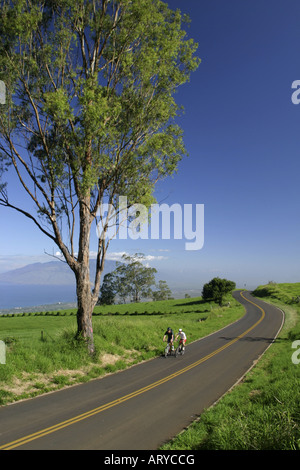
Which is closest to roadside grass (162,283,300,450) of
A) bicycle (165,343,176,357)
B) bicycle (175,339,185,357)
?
bicycle (175,339,185,357)

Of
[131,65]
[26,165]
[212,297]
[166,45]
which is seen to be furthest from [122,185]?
[212,297]

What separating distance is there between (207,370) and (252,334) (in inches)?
531

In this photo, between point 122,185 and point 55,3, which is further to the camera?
point 122,185

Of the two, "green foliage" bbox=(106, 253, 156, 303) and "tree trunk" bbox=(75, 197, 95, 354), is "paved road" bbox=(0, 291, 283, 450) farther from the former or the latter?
"green foliage" bbox=(106, 253, 156, 303)

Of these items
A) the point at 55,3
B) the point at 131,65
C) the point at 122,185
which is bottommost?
the point at 122,185

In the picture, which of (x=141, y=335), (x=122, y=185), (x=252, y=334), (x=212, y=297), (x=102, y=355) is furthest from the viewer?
(x=212, y=297)

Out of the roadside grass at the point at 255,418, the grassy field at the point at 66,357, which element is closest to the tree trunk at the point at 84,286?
the grassy field at the point at 66,357

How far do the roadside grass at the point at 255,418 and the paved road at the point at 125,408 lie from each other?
28.0 inches

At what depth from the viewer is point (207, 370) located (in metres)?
15.3

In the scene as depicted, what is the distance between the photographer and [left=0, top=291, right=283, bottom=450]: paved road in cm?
769

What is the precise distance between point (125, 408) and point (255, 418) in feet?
14.7

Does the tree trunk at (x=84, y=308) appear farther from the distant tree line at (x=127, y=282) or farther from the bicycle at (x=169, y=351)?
the distant tree line at (x=127, y=282)

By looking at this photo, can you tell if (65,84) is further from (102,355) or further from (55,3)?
(102,355)

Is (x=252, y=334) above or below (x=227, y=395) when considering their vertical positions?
below
